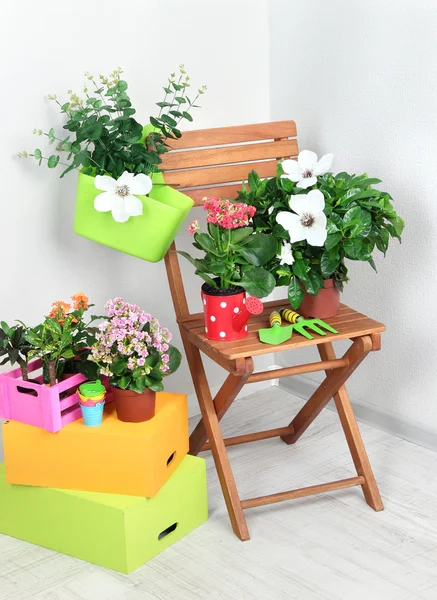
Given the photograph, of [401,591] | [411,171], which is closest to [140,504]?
[401,591]

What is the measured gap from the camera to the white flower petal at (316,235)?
213 cm

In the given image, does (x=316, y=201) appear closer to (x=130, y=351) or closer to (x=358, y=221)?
(x=358, y=221)

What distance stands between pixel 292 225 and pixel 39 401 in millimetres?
775

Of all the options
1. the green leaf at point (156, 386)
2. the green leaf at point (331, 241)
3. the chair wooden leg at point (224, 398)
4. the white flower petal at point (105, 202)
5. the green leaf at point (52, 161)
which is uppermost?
the green leaf at point (52, 161)

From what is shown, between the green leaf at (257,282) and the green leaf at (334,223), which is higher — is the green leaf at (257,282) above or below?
below

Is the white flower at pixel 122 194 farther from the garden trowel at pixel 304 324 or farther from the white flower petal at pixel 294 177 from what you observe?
the garden trowel at pixel 304 324

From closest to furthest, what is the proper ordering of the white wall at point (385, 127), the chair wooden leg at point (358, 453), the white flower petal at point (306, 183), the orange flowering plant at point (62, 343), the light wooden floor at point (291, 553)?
the light wooden floor at point (291, 553), the orange flowering plant at point (62, 343), the white flower petal at point (306, 183), the chair wooden leg at point (358, 453), the white wall at point (385, 127)

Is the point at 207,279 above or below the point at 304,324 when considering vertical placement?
above

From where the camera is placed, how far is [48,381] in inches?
85.0

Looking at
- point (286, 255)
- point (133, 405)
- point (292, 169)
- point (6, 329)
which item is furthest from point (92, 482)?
point (292, 169)

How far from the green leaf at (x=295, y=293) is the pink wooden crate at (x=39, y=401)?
58 centimetres

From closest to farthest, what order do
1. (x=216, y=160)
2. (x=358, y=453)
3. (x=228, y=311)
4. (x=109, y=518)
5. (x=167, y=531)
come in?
(x=109, y=518), (x=228, y=311), (x=167, y=531), (x=358, y=453), (x=216, y=160)

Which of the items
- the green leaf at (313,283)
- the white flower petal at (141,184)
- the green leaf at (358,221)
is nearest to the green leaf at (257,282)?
the green leaf at (313,283)

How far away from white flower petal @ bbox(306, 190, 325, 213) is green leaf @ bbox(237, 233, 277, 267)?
14 centimetres
